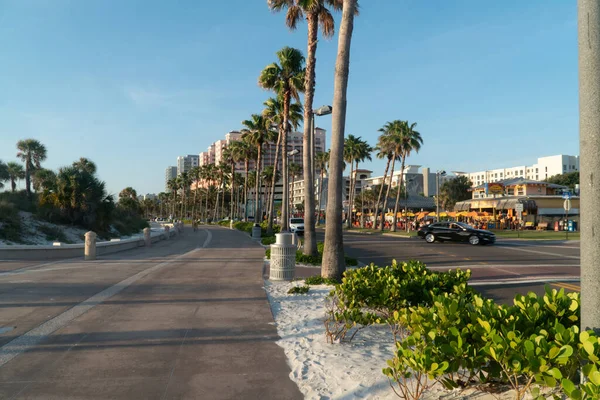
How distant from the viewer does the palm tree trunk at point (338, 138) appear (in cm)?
1121

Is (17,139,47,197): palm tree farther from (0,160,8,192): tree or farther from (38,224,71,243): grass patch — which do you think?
(38,224,71,243): grass patch

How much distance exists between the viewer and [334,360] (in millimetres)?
5289

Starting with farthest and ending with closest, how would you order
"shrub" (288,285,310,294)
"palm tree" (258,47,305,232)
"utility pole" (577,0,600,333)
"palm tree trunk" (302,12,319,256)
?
"palm tree" (258,47,305,232)
"palm tree trunk" (302,12,319,256)
"shrub" (288,285,310,294)
"utility pole" (577,0,600,333)

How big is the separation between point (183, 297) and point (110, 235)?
26123 millimetres

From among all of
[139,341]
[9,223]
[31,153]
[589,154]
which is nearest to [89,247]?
[9,223]

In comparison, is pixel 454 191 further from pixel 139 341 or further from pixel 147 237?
pixel 139 341

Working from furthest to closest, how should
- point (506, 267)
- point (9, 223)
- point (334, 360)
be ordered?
point (9, 223) < point (506, 267) < point (334, 360)

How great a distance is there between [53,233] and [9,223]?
2528mm

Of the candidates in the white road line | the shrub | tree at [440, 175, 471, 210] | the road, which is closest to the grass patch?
the road

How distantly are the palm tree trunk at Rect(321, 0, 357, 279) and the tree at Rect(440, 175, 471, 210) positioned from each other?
76.6 meters

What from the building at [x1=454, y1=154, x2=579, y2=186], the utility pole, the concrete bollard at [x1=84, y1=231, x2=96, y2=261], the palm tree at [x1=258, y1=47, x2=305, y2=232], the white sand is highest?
the building at [x1=454, y1=154, x2=579, y2=186]

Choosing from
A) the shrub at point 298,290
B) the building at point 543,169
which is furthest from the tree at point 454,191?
the shrub at point 298,290

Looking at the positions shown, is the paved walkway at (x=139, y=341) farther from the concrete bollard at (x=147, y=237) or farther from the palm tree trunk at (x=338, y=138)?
the concrete bollard at (x=147, y=237)

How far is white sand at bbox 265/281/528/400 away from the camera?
430 centimetres
